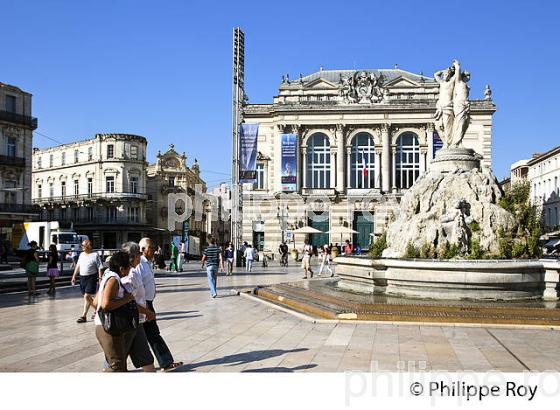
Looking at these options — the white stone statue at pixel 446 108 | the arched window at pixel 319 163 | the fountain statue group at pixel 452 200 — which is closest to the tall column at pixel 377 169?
the arched window at pixel 319 163

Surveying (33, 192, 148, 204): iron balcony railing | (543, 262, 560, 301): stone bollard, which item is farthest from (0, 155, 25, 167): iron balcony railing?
(543, 262, 560, 301): stone bollard

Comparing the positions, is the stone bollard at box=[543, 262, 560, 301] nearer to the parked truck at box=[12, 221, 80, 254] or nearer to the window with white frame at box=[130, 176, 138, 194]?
the parked truck at box=[12, 221, 80, 254]

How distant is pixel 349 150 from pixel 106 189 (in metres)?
27.5

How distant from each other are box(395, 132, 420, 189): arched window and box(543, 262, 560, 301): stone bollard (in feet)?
131

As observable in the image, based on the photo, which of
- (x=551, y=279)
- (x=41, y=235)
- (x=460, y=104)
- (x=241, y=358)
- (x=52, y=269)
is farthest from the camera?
(x=41, y=235)

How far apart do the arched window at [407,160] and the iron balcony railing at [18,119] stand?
31775mm

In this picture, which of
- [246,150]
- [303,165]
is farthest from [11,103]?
[303,165]

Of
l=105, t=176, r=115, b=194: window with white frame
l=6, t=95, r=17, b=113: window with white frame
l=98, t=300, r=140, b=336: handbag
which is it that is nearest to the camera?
l=98, t=300, r=140, b=336: handbag

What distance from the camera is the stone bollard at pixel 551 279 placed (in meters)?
13.7

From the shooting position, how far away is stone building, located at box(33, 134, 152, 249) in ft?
206

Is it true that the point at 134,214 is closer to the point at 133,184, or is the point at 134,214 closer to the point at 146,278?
the point at 133,184

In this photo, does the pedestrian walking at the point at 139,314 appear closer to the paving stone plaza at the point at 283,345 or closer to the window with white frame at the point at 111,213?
the paving stone plaza at the point at 283,345

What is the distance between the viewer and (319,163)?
54.2 metres

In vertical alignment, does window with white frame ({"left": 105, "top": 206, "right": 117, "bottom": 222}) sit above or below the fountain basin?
above
